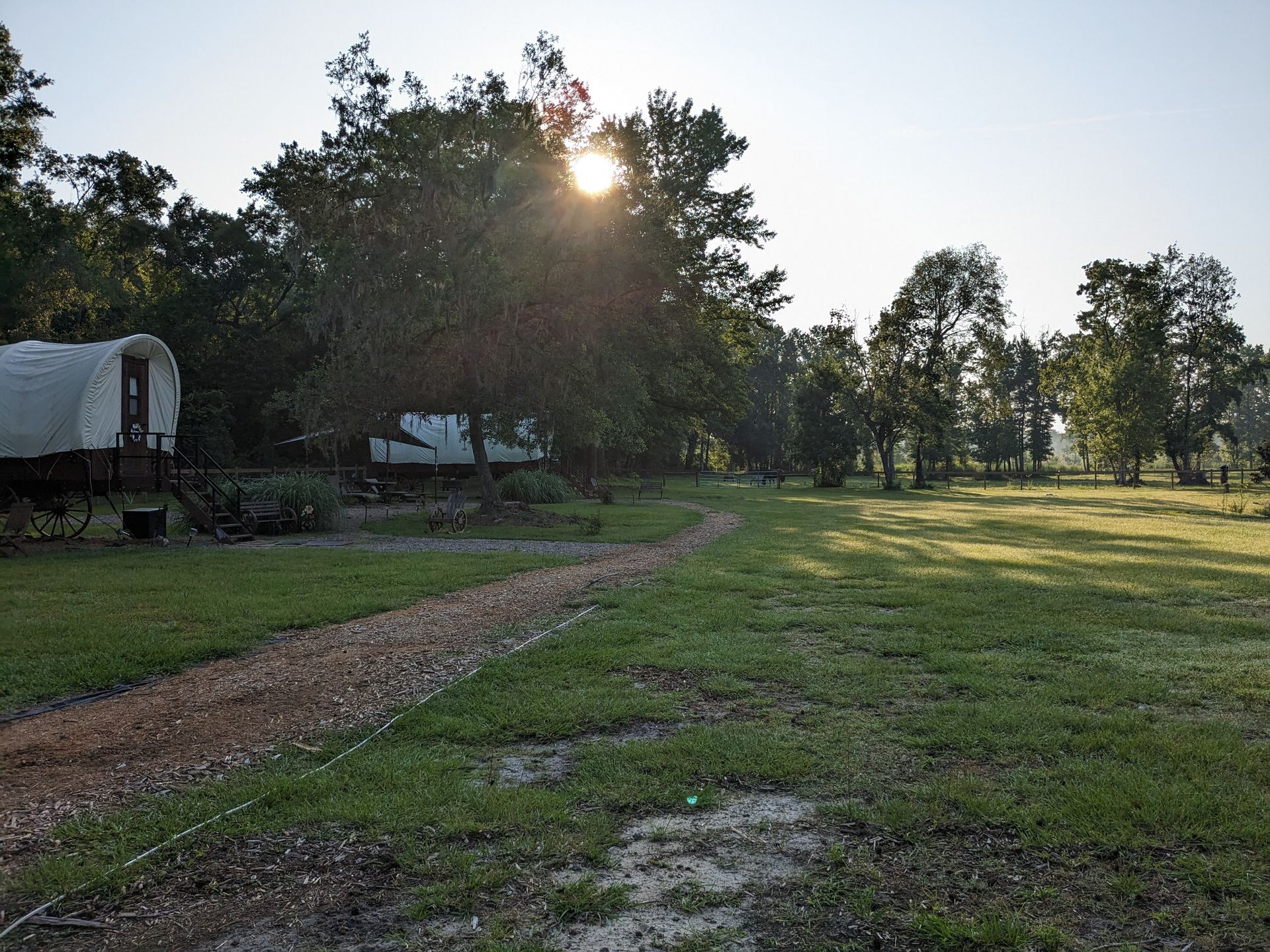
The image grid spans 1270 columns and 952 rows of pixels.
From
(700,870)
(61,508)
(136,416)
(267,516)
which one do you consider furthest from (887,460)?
(700,870)

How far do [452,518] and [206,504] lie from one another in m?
Result: 5.35

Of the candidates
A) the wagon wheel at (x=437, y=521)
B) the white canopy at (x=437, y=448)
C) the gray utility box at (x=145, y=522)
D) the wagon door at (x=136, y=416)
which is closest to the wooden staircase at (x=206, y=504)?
the wagon door at (x=136, y=416)

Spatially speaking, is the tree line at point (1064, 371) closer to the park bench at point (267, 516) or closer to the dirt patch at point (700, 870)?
the park bench at point (267, 516)

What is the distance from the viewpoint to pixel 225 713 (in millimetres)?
5629

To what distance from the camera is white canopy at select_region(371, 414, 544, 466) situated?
36.7 metres

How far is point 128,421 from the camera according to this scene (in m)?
18.8

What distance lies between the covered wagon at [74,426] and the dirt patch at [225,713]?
11591 millimetres

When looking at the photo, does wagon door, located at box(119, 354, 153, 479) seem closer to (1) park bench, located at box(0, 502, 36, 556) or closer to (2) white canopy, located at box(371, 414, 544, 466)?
(1) park bench, located at box(0, 502, 36, 556)

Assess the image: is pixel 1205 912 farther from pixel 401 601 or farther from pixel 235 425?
pixel 235 425

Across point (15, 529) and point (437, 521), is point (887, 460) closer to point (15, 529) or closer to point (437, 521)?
→ point (437, 521)

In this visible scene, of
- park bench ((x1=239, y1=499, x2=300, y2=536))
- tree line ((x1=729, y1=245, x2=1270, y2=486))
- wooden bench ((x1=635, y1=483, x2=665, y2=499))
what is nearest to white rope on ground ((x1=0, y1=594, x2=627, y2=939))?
park bench ((x1=239, y1=499, x2=300, y2=536))

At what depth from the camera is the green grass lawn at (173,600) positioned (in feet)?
22.5

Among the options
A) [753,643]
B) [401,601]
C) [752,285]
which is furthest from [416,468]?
[753,643]

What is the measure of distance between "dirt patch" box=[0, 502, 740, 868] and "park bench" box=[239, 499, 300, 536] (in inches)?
419
